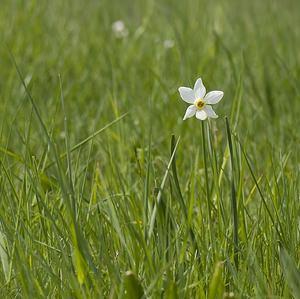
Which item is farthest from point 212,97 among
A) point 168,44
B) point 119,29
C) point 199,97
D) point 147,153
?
point 119,29

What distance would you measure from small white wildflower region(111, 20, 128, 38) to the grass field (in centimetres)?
5

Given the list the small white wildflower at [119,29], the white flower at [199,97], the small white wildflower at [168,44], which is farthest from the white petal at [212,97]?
the small white wildflower at [119,29]

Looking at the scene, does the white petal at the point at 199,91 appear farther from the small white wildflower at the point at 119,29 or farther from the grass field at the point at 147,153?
the small white wildflower at the point at 119,29

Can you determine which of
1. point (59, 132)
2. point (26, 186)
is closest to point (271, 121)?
point (59, 132)

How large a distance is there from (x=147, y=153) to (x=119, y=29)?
2.53 meters

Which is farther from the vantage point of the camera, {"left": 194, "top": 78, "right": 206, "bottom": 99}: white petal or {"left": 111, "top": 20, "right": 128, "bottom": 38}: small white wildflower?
{"left": 111, "top": 20, "right": 128, "bottom": 38}: small white wildflower

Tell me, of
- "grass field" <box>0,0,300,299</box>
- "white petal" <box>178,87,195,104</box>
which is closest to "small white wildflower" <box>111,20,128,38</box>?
"grass field" <box>0,0,300,299</box>

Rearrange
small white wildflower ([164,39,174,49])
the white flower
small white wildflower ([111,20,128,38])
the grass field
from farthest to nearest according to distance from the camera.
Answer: small white wildflower ([111,20,128,38]) → small white wildflower ([164,39,174,49]) → the white flower → the grass field

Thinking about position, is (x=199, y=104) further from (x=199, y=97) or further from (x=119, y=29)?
(x=119, y=29)

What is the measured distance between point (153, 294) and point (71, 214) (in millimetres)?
228

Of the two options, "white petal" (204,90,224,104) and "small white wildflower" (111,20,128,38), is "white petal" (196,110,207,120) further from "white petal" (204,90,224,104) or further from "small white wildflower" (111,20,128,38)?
"small white wildflower" (111,20,128,38)

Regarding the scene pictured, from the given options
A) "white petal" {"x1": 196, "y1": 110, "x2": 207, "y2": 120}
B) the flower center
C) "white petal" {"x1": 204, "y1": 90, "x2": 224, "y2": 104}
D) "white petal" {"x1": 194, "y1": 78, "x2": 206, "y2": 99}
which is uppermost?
"white petal" {"x1": 194, "y1": 78, "x2": 206, "y2": 99}

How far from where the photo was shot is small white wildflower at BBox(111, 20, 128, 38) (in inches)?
182

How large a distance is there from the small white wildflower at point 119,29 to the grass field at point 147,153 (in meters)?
0.05
